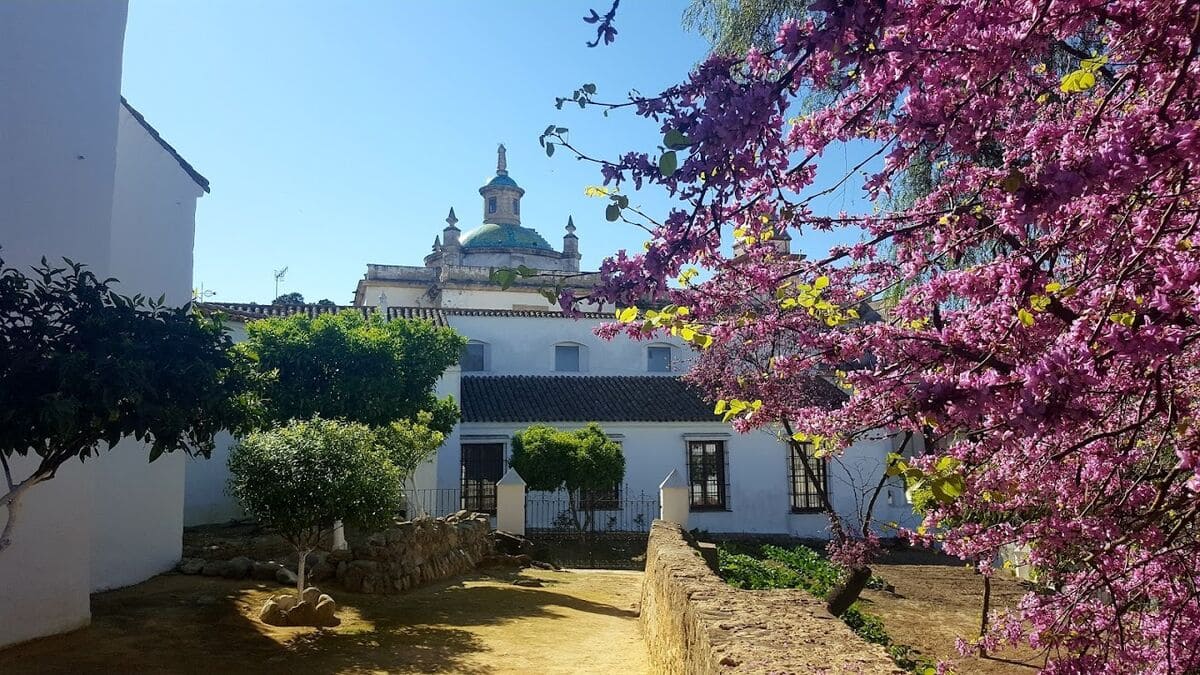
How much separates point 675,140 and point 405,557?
32.4 ft

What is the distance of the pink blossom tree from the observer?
2.37 m

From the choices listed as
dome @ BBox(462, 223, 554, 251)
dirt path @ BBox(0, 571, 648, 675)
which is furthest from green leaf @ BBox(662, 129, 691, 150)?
dome @ BBox(462, 223, 554, 251)

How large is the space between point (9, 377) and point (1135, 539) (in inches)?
231

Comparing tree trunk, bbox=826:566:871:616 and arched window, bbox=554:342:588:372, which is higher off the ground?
arched window, bbox=554:342:588:372

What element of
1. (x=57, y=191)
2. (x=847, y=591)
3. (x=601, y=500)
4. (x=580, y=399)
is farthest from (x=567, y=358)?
(x=57, y=191)

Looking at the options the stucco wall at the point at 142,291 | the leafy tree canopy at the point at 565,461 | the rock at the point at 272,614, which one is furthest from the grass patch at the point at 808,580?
the stucco wall at the point at 142,291

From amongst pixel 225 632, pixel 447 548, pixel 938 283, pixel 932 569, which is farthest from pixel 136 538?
pixel 932 569

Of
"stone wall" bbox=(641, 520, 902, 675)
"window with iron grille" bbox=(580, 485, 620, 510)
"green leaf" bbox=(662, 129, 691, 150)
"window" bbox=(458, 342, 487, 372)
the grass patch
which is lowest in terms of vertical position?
the grass patch

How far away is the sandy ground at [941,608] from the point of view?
8820mm

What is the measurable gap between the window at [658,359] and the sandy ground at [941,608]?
968 cm

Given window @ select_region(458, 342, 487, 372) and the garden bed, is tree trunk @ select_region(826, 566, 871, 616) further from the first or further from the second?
window @ select_region(458, 342, 487, 372)

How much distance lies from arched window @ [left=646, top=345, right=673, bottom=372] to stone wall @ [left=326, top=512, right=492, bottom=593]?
12627 millimetres

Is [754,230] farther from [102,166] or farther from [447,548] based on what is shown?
[447,548]

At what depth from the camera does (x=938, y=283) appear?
3.47 meters
